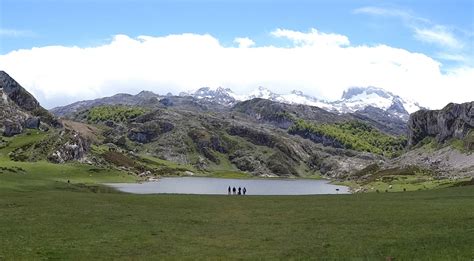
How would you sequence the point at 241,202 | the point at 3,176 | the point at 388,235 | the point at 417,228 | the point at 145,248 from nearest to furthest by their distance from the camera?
the point at 145,248 < the point at 388,235 < the point at 417,228 < the point at 241,202 < the point at 3,176

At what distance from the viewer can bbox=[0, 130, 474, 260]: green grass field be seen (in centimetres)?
3906

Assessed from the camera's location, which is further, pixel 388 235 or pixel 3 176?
pixel 3 176

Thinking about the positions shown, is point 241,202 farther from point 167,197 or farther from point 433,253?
point 433,253

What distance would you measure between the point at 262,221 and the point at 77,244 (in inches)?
938

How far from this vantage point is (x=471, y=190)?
8762 centimetres

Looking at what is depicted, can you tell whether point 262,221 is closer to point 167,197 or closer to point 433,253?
point 433,253

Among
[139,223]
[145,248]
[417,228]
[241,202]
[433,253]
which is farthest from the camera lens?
[241,202]

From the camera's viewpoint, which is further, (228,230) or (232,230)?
(232,230)

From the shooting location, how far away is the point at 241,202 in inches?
3324

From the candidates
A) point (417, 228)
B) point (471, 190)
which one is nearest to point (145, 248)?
point (417, 228)

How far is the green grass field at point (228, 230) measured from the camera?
39.1 meters

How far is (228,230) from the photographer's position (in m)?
52.1

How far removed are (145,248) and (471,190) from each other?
68.2 meters

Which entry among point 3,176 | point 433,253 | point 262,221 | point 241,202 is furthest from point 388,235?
point 3,176
